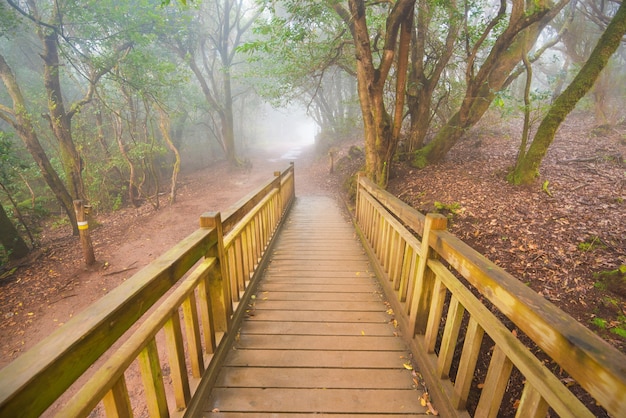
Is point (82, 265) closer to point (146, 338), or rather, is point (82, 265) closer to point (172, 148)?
point (172, 148)

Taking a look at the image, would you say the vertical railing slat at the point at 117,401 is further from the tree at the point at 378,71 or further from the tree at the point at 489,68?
the tree at the point at 489,68

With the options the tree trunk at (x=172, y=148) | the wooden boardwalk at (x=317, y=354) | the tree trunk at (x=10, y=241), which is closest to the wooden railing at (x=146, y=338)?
the wooden boardwalk at (x=317, y=354)

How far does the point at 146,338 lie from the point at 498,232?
4.58 m

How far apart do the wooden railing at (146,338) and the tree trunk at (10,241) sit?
7.62m

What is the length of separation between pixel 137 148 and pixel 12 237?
5728mm

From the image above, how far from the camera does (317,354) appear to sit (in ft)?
8.35

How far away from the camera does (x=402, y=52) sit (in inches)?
226

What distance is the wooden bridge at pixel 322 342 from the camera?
1000mm

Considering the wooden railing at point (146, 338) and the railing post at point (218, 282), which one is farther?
the railing post at point (218, 282)

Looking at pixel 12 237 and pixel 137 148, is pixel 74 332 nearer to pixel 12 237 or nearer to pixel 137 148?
pixel 12 237

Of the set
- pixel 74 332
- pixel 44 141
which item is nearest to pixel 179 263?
pixel 74 332

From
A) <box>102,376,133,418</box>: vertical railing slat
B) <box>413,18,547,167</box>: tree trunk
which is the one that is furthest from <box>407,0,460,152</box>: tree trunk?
<box>102,376,133,418</box>: vertical railing slat

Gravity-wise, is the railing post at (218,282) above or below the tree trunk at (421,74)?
below

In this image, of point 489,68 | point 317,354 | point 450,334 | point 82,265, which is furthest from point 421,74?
point 82,265
